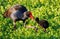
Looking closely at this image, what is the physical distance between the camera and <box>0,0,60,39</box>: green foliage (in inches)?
343

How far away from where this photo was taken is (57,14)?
10.2 meters

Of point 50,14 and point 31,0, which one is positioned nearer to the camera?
point 50,14

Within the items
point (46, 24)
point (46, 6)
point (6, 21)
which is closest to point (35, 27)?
point (46, 24)

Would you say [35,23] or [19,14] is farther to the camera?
[35,23]

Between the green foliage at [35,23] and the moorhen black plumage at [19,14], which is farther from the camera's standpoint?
the moorhen black plumage at [19,14]

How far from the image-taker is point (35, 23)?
9.52 meters

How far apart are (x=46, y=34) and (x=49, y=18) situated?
1.29m

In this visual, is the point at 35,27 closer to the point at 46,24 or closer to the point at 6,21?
the point at 46,24

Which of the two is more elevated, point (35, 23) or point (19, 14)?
point (19, 14)

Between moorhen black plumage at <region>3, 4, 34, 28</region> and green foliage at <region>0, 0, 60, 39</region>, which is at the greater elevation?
moorhen black plumage at <region>3, 4, 34, 28</region>

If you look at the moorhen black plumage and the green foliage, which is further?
the moorhen black plumage

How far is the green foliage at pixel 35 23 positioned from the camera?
8711 millimetres

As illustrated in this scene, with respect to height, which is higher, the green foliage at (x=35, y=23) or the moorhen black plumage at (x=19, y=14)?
the moorhen black plumage at (x=19, y=14)

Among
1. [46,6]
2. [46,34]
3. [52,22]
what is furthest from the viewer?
[46,6]
